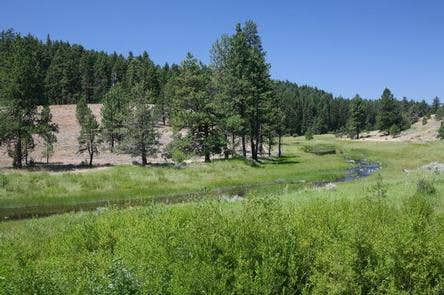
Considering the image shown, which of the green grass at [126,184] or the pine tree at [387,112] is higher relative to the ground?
the pine tree at [387,112]

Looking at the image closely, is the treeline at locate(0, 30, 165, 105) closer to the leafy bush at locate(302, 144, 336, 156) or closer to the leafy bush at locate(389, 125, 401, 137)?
the leafy bush at locate(302, 144, 336, 156)

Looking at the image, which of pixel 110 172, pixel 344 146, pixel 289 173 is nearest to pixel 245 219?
pixel 110 172

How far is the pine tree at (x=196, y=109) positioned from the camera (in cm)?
5873

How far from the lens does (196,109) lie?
59906mm

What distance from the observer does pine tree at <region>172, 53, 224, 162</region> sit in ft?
193

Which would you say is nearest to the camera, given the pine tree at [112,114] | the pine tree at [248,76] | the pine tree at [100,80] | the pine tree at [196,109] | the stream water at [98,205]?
the stream water at [98,205]

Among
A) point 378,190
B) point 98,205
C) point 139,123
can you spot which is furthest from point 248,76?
point 378,190

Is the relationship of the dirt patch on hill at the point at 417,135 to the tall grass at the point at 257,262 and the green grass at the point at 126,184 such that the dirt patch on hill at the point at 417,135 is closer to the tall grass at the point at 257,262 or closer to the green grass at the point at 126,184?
the green grass at the point at 126,184

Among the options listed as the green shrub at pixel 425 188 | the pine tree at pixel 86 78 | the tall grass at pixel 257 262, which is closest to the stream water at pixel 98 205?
the green shrub at pixel 425 188

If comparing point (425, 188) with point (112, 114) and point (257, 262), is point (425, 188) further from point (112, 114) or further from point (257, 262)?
point (112, 114)

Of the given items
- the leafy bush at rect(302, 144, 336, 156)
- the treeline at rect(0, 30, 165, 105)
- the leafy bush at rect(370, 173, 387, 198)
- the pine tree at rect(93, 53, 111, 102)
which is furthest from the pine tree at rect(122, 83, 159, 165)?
the pine tree at rect(93, 53, 111, 102)

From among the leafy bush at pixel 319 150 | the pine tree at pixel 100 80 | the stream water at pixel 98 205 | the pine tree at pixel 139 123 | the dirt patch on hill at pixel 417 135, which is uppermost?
the pine tree at pixel 100 80

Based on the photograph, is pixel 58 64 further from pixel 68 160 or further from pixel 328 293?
pixel 328 293

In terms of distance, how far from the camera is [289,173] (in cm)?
5725
